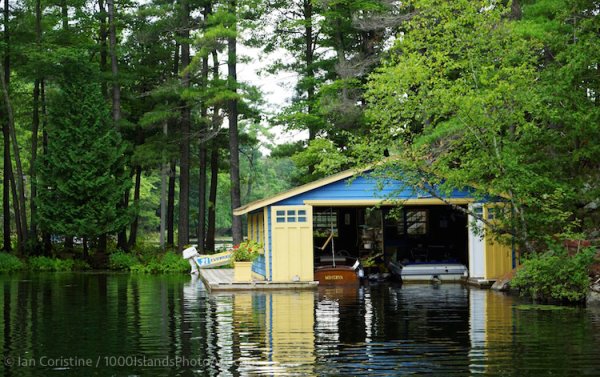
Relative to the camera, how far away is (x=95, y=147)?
139 feet

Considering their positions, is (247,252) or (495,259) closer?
(247,252)

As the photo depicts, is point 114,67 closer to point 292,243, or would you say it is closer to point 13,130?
point 13,130

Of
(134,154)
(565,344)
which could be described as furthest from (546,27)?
(134,154)

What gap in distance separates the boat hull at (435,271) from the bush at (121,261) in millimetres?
16371

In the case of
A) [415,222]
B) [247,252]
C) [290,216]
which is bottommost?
[247,252]

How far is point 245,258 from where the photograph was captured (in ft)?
96.0

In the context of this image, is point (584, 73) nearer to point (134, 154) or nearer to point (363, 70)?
point (363, 70)

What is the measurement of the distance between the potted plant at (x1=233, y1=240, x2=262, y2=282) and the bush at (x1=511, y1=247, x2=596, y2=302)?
913 cm

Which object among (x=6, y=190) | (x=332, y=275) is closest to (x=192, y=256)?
(x=332, y=275)

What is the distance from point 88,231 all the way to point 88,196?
170cm

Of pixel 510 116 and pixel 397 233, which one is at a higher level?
pixel 510 116

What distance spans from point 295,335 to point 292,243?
13.0 meters

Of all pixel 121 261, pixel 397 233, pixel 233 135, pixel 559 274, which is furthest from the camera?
pixel 121 261

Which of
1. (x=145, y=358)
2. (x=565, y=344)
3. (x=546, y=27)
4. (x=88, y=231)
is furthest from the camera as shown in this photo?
(x=88, y=231)
